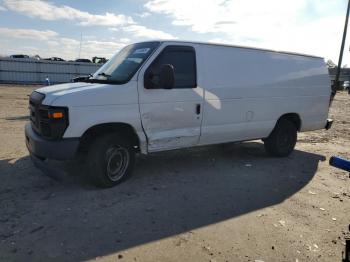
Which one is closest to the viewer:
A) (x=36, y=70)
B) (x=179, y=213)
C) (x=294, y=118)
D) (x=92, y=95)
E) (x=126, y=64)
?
(x=179, y=213)

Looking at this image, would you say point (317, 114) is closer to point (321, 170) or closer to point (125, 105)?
point (321, 170)

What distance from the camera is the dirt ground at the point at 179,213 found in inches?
152

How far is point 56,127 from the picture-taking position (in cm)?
495

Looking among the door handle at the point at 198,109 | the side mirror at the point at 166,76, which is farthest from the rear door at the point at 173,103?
the side mirror at the point at 166,76

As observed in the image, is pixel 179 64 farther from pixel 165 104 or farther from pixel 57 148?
pixel 57 148

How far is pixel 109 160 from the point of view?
5.45 meters

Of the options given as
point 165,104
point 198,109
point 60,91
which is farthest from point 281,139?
point 60,91

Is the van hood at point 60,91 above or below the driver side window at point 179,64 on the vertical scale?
below

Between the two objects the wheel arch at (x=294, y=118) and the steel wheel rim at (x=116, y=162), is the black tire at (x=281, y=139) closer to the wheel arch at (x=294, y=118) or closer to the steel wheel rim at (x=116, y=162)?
the wheel arch at (x=294, y=118)

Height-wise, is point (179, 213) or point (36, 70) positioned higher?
point (36, 70)

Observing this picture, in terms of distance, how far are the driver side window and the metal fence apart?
1039 inches

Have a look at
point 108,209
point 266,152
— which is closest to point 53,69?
point 266,152

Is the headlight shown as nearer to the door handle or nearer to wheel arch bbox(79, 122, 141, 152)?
wheel arch bbox(79, 122, 141, 152)

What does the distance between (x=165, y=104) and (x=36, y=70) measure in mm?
29686
